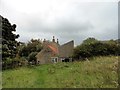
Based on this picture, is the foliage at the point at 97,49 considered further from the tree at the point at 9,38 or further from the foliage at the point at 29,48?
the foliage at the point at 29,48

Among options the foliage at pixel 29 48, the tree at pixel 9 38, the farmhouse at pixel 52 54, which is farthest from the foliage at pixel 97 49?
the foliage at pixel 29 48

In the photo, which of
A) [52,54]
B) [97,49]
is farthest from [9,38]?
[52,54]

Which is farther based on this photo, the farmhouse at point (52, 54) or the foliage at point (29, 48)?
the foliage at point (29, 48)

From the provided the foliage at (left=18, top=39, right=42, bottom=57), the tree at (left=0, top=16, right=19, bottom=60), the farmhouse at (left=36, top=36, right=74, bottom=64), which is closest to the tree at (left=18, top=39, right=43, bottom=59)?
the foliage at (left=18, top=39, right=42, bottom=57)

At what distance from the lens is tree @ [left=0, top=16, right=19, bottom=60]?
1171 inches

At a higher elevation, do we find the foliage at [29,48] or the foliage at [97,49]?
the foliage at [29,48]

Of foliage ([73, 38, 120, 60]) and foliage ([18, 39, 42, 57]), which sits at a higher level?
foliage ([18, 39, 42, 57])

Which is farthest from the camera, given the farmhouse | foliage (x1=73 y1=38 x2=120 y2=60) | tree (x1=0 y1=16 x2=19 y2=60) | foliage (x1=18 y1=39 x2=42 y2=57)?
foliage (x1=18 y1=39 x2=42 y2=57)

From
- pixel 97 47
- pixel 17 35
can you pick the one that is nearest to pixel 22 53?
pixel 17 35

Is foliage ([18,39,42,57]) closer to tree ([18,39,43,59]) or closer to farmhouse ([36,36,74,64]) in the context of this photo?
tree ([18,39,43,59])

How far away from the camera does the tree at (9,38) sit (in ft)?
97.6

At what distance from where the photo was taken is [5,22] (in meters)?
31.3

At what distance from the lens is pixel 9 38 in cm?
3148

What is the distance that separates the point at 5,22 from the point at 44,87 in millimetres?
19735
